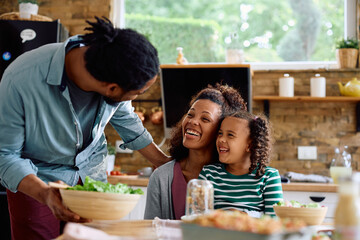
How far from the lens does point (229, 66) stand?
345 cm

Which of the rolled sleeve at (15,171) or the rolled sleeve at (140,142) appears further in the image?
the rolled sleeve at (140,142)

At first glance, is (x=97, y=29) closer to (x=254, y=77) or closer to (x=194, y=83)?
(x=194, y=83)

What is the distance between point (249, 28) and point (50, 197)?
9.44 ft

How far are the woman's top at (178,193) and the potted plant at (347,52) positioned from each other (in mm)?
2135

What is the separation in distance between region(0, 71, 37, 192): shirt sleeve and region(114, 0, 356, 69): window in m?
2.34

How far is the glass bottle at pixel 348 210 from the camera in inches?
37.1

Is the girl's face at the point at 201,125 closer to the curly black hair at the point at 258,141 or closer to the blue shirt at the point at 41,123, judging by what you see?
the curly black hair at the point at 258,141

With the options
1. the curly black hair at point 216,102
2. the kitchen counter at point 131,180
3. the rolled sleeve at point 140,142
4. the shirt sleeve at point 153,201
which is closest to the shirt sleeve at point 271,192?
the curly black hair at point 216,102

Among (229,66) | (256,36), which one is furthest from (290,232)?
(256,36)

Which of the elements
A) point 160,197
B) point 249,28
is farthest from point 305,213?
point 249,28

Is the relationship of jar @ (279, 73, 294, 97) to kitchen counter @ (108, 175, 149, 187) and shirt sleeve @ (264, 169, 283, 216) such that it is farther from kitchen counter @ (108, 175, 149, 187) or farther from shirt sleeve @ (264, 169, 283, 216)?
shirt sleeve @ (264, 169, 283, 216)

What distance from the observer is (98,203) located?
50.5 inches

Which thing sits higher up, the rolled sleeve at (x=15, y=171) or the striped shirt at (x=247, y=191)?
the rolled sleeve at (x=15, y=171)

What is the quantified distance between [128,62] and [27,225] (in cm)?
81
